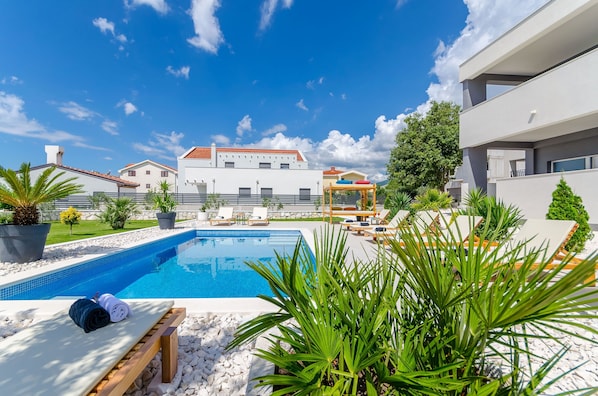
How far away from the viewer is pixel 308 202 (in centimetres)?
2716

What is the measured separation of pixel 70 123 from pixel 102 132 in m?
3.86

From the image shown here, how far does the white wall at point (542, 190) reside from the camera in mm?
7695

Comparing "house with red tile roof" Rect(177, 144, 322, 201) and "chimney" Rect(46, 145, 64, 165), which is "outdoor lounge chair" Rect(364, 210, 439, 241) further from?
"chimney" Rect(46, 145, 64, 165)

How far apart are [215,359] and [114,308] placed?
1002mm

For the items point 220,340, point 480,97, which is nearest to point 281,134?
point 480,97

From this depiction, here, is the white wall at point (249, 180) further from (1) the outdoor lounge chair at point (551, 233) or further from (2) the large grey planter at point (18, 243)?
(1) the outdoor lounge chair at point (551, 233)

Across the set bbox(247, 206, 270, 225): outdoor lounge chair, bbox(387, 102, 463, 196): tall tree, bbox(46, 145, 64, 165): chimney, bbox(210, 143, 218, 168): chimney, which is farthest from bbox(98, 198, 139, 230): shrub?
bbox(46, 145, 64, 165): chimney

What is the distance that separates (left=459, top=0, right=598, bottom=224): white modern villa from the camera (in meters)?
7.89

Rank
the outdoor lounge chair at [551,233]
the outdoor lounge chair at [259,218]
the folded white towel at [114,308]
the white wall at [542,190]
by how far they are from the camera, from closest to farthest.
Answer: the folded white towel at [114,308]
the outdoor lounge chair at [551,233]
the white wall at [542,190]
the outdoor lounge chair at [259,218]

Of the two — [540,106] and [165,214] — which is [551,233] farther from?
[165,214]

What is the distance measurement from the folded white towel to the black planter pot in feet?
35.9

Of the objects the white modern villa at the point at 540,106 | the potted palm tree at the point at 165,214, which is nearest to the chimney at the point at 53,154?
the potted palm tree at the point at 165,214

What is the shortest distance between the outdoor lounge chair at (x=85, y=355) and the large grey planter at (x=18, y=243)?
5081mm

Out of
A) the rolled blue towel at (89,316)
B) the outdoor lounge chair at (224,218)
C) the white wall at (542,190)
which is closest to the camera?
the rolled blue towel at (89,316)
